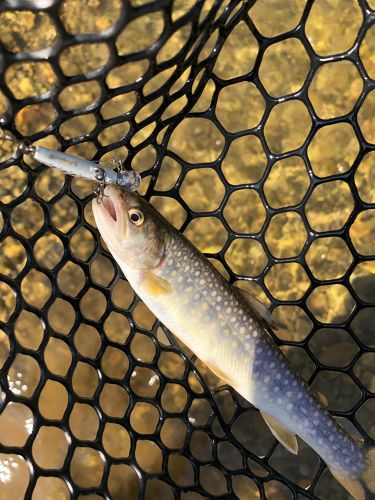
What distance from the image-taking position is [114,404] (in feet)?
9.33

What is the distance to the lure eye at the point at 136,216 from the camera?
6.32 ft

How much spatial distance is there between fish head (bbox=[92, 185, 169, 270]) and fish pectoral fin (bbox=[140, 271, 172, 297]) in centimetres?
3

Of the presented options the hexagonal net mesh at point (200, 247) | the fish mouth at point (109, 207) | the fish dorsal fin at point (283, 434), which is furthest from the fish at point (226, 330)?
the hexagonal net mesh at point (200, 247)

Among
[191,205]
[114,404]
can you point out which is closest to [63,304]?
[114,404]

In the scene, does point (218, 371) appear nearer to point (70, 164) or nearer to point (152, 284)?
point (152, 284)

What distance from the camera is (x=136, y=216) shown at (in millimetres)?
1946

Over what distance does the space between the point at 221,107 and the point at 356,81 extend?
28.3 inches

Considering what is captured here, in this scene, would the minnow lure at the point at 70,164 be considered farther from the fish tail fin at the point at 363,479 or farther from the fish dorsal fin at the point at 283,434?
the fish tail fin at the point at 363,479

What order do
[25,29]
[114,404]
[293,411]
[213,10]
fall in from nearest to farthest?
[213,10] → [293,411] → [114,404] → [25,29]

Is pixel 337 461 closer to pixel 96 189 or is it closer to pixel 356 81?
pixel 96 189

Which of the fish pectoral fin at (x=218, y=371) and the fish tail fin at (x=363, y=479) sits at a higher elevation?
the fish pectoral fin at (x=218, y=371)

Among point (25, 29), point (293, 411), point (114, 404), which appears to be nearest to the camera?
point (293, 411)

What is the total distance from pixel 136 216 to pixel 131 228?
4 cm

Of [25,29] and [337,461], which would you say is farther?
[25,29]
